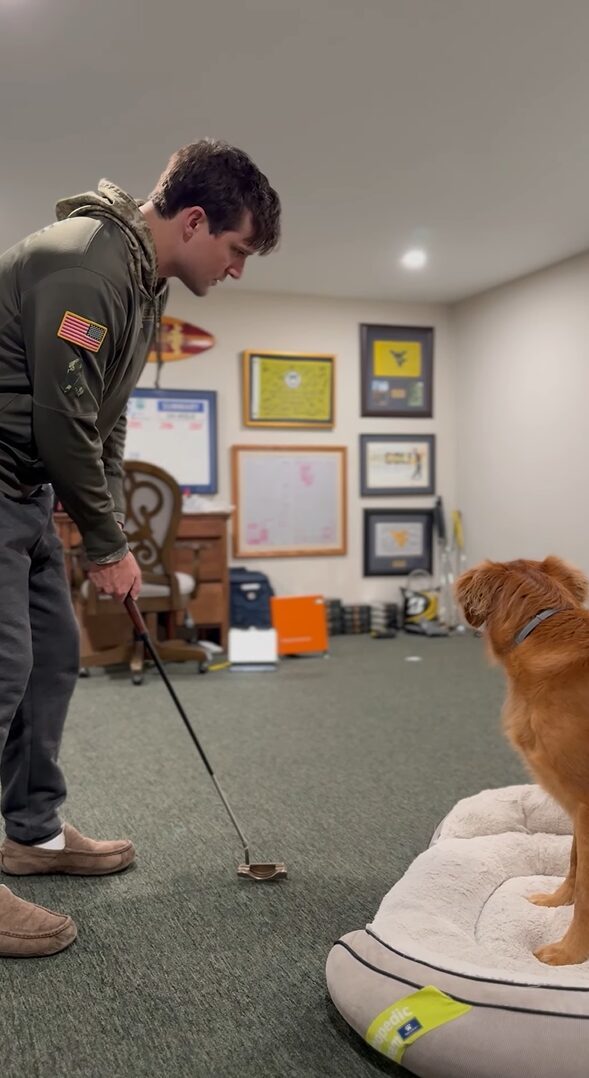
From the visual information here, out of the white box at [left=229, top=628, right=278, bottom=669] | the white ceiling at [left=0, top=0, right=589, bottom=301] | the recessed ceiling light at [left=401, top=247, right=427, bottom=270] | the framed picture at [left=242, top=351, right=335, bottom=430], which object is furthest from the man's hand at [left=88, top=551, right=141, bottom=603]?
the framed picture at [left=242, top=351, right=335, bottom=430]

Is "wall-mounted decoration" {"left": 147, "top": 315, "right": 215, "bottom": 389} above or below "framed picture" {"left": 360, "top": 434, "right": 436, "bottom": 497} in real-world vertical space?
above

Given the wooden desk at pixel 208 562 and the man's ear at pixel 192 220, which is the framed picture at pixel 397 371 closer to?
the wooden desk at pixel 208 562

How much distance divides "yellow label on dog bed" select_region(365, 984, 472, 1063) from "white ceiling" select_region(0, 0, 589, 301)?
2.67m

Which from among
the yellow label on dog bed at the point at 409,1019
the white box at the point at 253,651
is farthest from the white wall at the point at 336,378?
the yellow label on dog bed at the point at 409,1019

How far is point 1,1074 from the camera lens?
1315 mm

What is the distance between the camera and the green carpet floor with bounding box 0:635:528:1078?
4.58ft

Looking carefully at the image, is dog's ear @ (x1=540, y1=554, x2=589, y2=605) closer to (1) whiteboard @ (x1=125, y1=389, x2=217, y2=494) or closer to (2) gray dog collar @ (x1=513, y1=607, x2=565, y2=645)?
(2) gray dog collar @ (x1=513, y1=607, x2=565, y2=645)

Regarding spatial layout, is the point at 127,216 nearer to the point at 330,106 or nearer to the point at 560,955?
the point at 560,955

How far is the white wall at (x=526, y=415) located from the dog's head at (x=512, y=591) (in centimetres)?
377

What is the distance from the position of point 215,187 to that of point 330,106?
1.97 m

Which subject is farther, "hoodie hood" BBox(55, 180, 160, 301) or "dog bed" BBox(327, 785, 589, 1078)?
"hoodie hood" BBox(55, 180, 160, 301)

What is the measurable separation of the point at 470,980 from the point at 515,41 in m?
2.80

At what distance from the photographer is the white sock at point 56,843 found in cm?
199

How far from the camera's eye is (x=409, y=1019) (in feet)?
4.18
